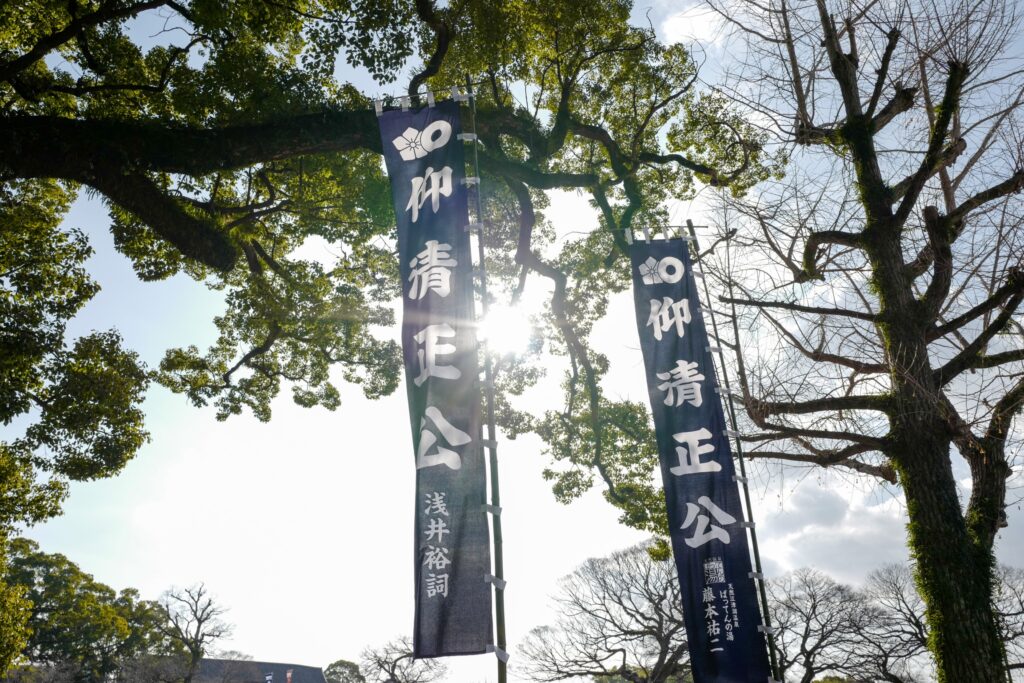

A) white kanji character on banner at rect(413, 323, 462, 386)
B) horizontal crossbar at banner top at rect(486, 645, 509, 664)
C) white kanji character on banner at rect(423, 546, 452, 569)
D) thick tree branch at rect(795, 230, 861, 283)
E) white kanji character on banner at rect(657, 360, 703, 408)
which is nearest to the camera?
horizontal crossbar at banner top at rect(486, 645, 509, 664)

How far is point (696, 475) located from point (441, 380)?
242 cm

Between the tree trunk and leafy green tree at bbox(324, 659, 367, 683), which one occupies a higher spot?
the tree trunk

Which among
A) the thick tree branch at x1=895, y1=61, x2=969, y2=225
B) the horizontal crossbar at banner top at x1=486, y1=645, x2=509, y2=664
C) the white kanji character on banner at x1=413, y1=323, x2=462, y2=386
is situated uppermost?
the thick tree branch at x1=895, y1=61, x2=969, y2=225

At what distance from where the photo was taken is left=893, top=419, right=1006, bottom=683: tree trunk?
5195 millimetres

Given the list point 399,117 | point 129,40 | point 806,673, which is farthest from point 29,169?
point 806,673

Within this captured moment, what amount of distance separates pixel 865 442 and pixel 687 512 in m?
2.00

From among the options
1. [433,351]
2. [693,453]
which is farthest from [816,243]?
[433,351]

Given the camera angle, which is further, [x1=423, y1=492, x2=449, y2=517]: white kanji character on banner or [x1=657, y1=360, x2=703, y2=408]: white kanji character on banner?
[x1=657, y1=360, x2=703, y2=408]: white kanji character on banner

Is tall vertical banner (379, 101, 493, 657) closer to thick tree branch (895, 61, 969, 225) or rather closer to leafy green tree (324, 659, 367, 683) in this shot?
thick tree branch (895, 61, 969, 225)

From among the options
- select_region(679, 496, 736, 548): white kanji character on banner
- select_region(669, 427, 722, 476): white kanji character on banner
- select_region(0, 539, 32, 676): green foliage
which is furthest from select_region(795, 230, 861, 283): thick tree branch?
select_region(0, 539, 32, 676): green foliage

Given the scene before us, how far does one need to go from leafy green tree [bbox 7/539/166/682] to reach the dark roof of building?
4275mm

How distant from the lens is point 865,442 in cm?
589

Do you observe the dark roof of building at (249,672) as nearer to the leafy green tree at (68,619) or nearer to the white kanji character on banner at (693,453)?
the leafy green tree at (68,619)

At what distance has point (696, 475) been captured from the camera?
5.23 m
